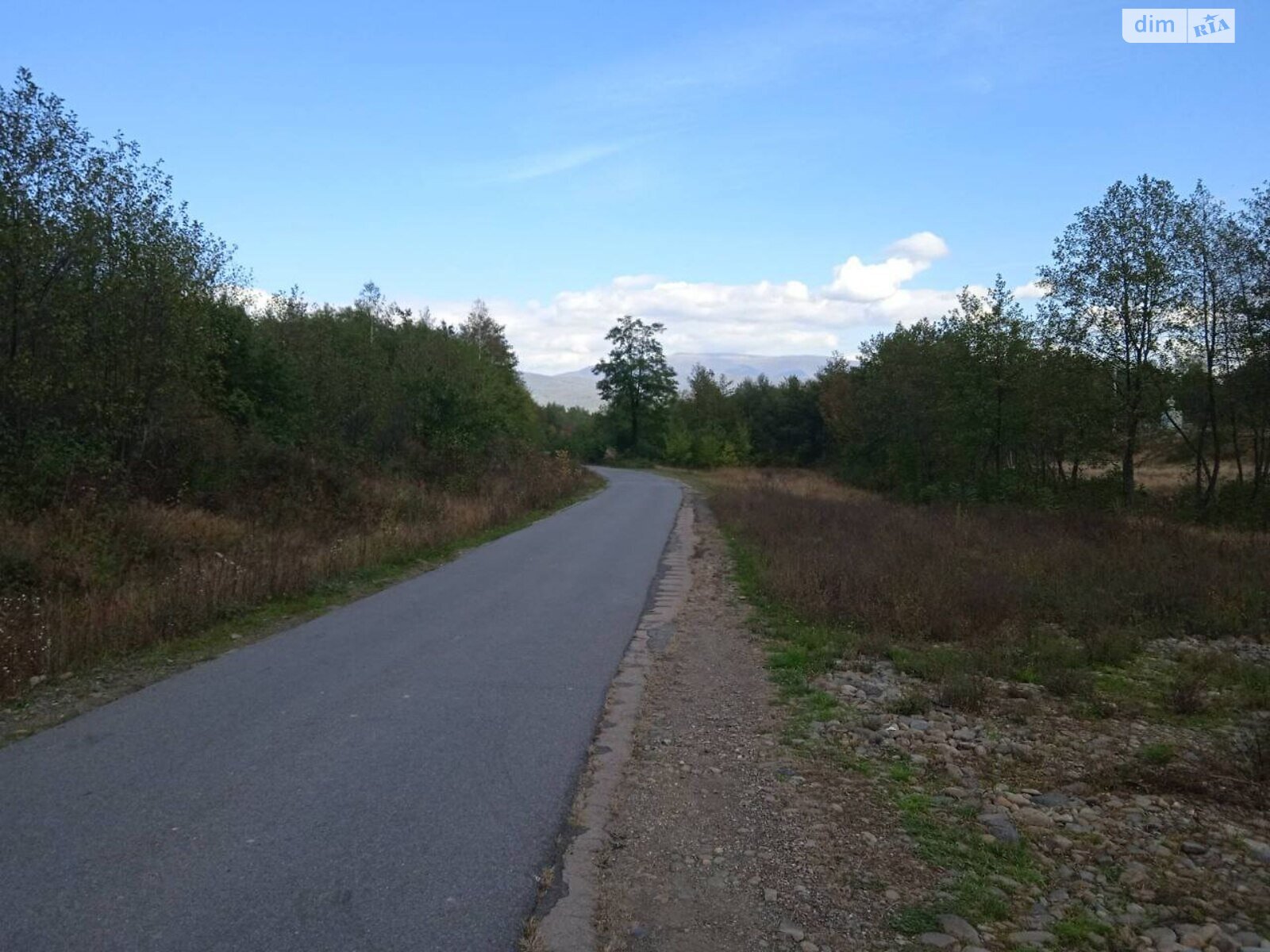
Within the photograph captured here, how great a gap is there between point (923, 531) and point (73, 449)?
15383mm

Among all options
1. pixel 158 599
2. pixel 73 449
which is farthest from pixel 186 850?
pixel 73 449

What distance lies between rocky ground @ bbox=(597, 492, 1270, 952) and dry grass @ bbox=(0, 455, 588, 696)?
5.43 meters

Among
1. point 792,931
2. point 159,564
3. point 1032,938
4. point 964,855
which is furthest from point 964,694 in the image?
point 159,564

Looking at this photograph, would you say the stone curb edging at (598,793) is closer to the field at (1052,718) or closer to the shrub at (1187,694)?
the field at (1052,718)

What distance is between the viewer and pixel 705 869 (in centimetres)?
444

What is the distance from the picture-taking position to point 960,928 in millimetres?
3838

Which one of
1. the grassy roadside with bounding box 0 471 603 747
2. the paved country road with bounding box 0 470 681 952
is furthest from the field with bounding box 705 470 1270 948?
the grassy roadside with bounding box 0 471 603 747

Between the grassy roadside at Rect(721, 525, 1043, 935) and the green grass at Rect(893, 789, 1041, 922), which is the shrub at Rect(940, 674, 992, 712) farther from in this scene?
the green grass at Rect(893, 789, 1041, 922)

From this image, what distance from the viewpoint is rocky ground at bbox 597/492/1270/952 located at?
3.88m

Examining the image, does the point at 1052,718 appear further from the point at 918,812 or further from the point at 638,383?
the point at 638,383

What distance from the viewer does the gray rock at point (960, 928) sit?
3.75m

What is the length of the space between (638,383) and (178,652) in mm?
81394

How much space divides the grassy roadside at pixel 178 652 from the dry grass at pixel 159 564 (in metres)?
0.11

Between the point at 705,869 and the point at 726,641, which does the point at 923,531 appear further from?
the point at 705,869
